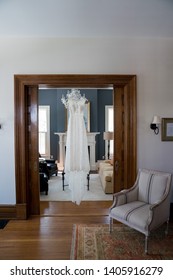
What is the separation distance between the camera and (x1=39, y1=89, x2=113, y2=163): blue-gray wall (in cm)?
809

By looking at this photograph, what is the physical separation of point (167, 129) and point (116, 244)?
2.06m

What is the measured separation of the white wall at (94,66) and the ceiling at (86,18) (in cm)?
16

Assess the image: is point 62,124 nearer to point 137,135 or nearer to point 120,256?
point 137,135

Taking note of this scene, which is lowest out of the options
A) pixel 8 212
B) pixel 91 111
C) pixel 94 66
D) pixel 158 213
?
pixel 8 212

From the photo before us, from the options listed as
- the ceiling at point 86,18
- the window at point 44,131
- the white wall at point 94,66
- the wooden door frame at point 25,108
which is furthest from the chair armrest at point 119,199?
the window at point 44,131

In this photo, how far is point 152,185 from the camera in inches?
122

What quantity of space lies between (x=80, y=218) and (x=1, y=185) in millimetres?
1517

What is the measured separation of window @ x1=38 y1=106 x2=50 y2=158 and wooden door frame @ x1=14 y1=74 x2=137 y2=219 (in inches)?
178

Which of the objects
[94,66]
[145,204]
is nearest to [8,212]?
[145,204]

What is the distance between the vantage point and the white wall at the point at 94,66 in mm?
3502

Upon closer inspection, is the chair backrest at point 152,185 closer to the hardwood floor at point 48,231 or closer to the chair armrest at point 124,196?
the chair armrest at point 124,196

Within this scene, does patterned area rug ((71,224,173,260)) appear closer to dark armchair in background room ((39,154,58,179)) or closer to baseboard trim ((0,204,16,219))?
baseboard trim ((0,204,16,219))

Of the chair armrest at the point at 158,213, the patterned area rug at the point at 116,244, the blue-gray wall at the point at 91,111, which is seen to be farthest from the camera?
the blue-gray wall at the point at 91,111

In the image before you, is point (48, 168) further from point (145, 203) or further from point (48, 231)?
point (145, 203)
